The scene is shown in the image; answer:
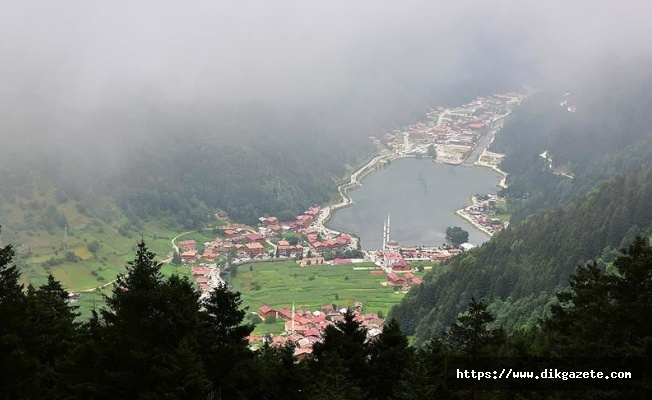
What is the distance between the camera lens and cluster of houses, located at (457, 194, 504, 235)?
5647 centimetres

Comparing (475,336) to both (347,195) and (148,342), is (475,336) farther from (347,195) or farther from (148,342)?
(347,195)

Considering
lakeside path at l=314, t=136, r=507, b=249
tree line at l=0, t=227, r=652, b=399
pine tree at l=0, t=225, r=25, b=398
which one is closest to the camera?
pine tree at l=0, t=225, r=25, b=398

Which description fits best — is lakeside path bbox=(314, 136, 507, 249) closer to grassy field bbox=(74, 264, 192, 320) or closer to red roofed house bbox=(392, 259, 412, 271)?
red roofed house bbox=(392, 259, 412, 271)

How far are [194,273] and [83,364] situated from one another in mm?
35130

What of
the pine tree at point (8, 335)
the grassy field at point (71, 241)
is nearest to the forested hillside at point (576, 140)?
the grassy field at point (71, 241)

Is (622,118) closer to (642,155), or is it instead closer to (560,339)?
(642,155)

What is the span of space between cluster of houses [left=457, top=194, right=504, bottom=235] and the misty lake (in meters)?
0.75

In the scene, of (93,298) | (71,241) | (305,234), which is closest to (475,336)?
(93,298)

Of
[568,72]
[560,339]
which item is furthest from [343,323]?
[568,72]

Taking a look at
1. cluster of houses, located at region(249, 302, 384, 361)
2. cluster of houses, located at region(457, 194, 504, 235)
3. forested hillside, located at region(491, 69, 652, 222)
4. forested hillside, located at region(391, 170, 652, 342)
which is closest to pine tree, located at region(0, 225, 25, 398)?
forested hillside, located at region(391, 170, 652, 342)

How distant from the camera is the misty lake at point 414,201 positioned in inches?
2183

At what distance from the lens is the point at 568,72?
10500 centimetres

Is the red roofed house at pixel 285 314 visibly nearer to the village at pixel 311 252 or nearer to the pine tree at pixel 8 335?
the village at pixel 311 252

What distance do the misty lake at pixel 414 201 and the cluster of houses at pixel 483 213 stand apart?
754mm
